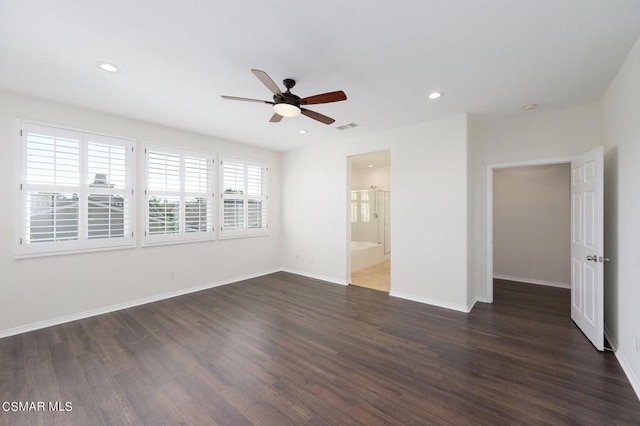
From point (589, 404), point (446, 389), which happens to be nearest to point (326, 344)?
point (446, 389)

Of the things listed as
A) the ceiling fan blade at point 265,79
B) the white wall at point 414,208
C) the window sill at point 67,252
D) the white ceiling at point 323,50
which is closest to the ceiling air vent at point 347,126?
the white wall at point 414,208

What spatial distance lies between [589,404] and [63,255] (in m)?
5.72

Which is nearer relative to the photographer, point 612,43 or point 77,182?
point 612,43

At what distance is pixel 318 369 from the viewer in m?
2.40

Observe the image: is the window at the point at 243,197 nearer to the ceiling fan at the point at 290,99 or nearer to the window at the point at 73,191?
the window at the point at 73,191

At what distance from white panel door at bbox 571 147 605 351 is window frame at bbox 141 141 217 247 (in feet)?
18.1

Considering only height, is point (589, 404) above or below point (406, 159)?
below

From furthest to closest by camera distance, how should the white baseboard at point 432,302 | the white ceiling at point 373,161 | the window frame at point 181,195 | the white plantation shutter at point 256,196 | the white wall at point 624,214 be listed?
the white ceiling at point 373,161
the white plantation shutter at point 256,196
the window frame at point 181,195
the white baseboard at point 432,302
the white wall at point 624,214

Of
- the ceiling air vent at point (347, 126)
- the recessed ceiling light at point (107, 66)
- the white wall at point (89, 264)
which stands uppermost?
the ceiling air vent at point (347, 126)

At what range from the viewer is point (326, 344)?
9.36ft

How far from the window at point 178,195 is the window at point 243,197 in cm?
30

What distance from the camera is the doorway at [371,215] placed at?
21.5ft

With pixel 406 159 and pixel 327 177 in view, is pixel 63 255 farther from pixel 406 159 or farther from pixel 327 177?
pixel 406 159

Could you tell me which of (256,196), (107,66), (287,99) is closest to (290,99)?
(287,99)
